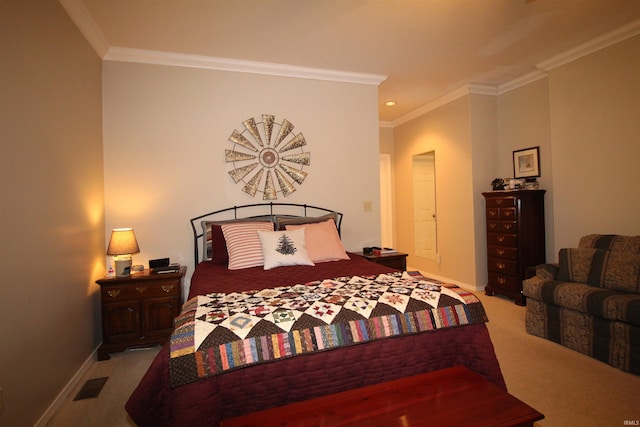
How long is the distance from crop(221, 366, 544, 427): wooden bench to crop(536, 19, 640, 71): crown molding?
3515mm

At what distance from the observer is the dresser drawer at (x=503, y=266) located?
3.73m

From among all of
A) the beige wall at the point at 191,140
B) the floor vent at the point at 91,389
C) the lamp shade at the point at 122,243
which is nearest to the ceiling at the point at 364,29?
the beige wall at the point at 191,140

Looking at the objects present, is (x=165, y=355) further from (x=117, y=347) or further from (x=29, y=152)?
(x=117, y=347)

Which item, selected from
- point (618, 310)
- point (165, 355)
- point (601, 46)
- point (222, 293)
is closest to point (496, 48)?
point (601, 46)

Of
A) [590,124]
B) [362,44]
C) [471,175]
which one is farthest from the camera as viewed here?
[471,175]

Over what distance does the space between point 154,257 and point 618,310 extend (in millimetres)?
3873

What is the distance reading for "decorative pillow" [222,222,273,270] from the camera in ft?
8.66

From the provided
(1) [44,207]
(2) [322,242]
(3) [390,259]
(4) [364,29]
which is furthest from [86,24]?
(3) [390,259]

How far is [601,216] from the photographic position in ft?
10.5

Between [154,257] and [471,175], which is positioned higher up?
[471,175]

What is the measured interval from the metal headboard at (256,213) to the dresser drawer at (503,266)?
2029 millimetres

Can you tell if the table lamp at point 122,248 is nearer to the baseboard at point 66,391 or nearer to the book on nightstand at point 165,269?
the book on nightstand at point 165,269

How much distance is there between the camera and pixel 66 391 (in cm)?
210

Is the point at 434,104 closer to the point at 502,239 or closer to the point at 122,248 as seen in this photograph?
the point at 502,239
